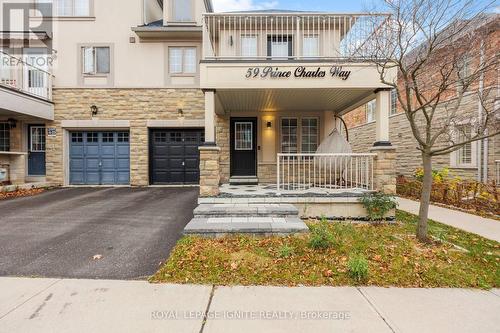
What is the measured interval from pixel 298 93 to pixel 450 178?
7.75m

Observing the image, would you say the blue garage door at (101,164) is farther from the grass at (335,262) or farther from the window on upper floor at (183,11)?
the grass at (335,262)

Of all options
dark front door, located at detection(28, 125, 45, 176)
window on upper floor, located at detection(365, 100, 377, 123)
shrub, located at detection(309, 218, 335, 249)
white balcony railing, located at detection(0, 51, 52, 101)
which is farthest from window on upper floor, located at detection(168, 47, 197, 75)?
window on upper floor, located at detection(365, 100, 377, 123)

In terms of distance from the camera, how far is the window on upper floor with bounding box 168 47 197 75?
11.6 m

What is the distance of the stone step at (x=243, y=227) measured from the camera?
480cm

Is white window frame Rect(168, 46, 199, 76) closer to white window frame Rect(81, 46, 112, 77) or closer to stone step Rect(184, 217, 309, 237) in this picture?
white window frame Rect(81, 46, 112, 77)

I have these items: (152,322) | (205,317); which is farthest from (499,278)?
(152,322)

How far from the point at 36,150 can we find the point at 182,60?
7736 millimetres

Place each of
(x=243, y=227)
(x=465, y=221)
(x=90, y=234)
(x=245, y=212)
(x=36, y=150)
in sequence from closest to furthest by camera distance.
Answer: (x=243, y=227)
(x=90, y=234)
(x=245, y=212)
(x=465, y=221)
(x=36, y=150)

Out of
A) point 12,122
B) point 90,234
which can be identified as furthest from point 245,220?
point 12,122

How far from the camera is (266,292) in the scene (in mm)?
3174

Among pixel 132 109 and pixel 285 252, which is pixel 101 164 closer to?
pixel 132 109

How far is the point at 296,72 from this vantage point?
6895 millimetres

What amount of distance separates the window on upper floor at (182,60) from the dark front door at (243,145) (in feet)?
11.0

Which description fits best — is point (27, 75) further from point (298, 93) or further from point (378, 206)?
point (378, 206)
